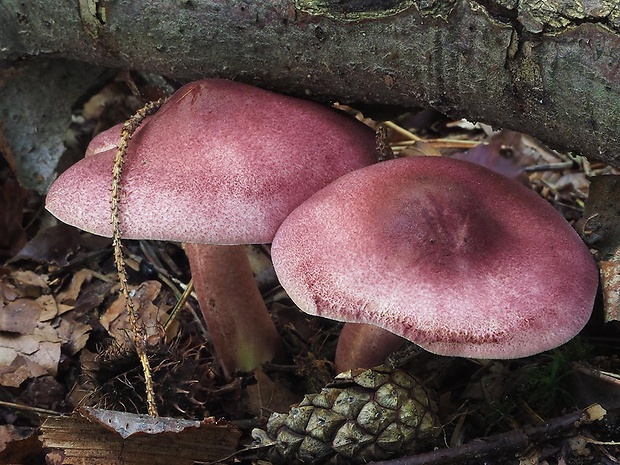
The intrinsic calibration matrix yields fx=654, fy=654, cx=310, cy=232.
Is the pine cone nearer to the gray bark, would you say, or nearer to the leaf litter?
the leaf litter

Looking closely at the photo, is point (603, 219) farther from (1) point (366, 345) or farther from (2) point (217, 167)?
(2) point (217, 167)

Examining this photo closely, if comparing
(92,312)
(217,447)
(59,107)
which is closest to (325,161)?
(217,447)

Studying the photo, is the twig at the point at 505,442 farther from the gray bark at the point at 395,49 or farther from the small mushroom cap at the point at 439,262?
the gray bark at the point at 395,49

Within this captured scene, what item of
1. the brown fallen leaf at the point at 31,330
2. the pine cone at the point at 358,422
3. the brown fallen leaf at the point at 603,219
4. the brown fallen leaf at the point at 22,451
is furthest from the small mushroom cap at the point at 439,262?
the brown fallen leaf at the point at 31,330

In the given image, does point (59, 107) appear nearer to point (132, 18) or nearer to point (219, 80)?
point (132, 18)

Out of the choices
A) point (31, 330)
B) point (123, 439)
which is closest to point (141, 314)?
point (31, 330)
